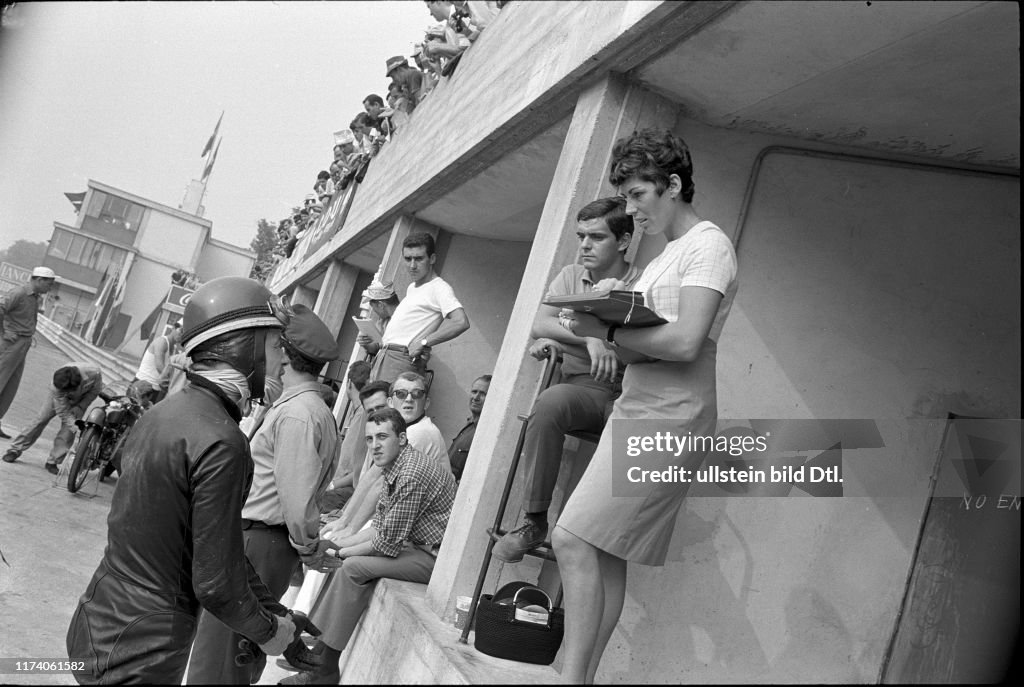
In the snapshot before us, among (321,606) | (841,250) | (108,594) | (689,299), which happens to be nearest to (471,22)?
(841,250)

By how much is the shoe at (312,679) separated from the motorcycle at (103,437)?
540 centimetres

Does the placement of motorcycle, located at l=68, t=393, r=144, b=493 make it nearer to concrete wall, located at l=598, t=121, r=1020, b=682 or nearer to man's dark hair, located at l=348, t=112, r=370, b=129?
man's dark hair, located at l=348, t=112, r=370, b=129

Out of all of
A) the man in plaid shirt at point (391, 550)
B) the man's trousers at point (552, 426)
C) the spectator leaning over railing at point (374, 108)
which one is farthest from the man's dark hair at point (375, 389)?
the spectator leaning over railing at point (374, 108)

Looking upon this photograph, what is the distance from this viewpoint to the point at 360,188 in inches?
570

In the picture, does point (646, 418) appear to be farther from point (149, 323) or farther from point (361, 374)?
point (149, 323)

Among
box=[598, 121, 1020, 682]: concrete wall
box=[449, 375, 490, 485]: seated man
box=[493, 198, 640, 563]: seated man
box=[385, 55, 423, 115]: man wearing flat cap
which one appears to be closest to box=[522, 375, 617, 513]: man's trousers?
box=[493, 198, 640, 563]: seated man

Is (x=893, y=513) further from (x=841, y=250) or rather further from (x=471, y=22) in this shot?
(x=471, y=22)

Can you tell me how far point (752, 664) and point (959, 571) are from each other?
1.14m

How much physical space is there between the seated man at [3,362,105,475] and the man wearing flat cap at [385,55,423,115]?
16.7ft

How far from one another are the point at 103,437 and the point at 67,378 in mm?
850

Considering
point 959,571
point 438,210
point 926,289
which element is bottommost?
point 959,571

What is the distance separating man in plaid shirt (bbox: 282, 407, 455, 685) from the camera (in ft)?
15.9

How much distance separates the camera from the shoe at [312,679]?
4.82m

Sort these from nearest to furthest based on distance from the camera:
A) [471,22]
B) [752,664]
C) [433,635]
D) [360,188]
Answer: [433,635] < [752,664] < [471,22] < [360,188]
